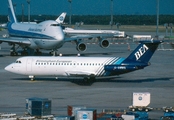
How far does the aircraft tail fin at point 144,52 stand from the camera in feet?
182

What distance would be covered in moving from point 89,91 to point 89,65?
501cm

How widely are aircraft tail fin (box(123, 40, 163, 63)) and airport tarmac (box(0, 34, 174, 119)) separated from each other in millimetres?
2408

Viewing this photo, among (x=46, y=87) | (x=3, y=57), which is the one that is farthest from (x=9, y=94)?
(x=3, y=57)

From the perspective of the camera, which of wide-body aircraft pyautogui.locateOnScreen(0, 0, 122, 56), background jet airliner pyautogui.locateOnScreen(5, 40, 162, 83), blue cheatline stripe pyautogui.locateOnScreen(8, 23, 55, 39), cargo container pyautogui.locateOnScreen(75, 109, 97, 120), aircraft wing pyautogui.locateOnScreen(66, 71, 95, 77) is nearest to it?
cargo container pyautogui.locateOnScreen(75, 109, 97, 120)

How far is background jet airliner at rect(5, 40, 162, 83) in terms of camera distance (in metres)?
55.3

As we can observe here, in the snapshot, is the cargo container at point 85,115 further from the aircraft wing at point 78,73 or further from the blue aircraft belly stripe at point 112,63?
the blue aircraft belly stripe at point 112,63

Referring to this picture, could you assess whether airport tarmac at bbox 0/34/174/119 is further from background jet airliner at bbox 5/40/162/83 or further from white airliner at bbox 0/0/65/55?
white airliner at bbox 0/0/65/55

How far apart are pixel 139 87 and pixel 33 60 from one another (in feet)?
33.2

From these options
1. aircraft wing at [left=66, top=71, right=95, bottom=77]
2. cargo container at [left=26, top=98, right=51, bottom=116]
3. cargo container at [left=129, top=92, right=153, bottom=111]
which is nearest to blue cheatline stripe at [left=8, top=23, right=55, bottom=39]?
aircraft wing at [left=66, top=71, right=95, bottom=77]

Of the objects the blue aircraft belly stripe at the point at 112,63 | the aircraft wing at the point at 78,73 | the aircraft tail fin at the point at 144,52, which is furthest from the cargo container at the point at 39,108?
the aircraft tail fin at the point at 144,52

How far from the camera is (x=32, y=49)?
8469cm

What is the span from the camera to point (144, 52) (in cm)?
5541

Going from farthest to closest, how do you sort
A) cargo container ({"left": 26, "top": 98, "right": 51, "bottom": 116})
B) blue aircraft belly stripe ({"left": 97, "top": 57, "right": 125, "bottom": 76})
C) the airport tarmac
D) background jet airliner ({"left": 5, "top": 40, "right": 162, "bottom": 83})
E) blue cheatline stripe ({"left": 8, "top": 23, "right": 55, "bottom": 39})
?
1. blue cheatline stripe ({"left": 8, "top": 23, "right": 55, "bottom": 39})
2. blue aircraft belly stripe ({"left": 97, "top": 57, "right": 125, "bottom": 76})
3. background jet airliner ({"left": 5, "top": 40, "right": 162, "bottom": 83})
4. the airport tarmac
5. cargo container ({"left": 26, "top": 98, "right": 51, "bottom": 116})

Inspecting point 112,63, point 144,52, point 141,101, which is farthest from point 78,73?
point 141,101
